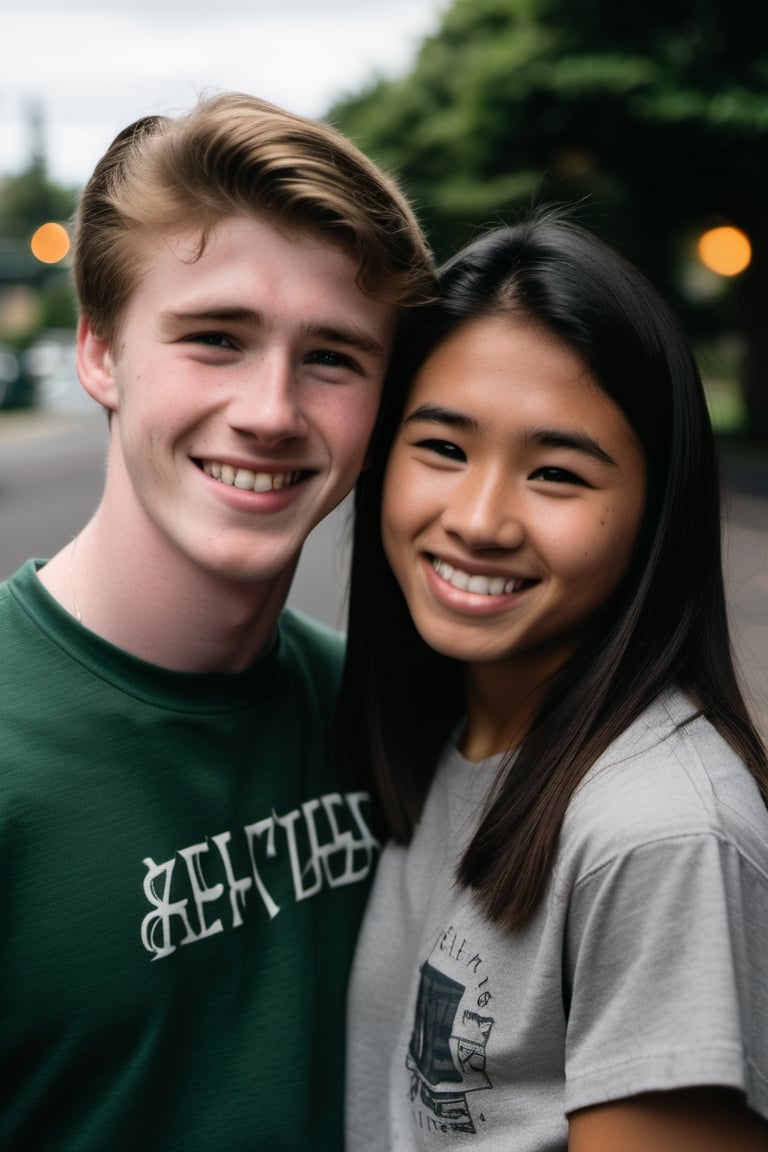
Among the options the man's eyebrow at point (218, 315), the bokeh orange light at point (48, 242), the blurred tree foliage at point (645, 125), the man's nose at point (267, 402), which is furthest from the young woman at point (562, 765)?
the bokeh orange light at point (48, 242)

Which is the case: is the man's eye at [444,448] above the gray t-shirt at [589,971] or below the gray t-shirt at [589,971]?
above

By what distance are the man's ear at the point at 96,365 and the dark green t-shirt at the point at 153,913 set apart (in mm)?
357

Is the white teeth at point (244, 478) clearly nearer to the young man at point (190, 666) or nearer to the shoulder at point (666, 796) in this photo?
the young man at point (190, 666)

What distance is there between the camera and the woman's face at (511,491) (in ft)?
6.31

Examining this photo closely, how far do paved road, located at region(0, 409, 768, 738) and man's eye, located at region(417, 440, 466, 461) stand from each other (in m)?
0.69

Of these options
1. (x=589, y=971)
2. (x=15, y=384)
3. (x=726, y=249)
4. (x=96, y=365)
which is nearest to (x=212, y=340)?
(x=96, y=365)

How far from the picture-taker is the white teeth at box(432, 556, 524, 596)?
199cm

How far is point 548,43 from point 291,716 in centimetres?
1583

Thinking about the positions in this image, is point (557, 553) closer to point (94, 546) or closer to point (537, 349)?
point (537, 349)

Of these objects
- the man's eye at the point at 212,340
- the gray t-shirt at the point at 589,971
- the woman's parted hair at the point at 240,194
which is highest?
the woman's parted hair at the point at 240,194

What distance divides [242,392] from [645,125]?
15.1m

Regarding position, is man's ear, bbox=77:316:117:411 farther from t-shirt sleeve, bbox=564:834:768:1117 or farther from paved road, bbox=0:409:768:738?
t-shirt sleeve, bbox=564:834:768:1117

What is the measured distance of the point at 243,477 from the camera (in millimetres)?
2029

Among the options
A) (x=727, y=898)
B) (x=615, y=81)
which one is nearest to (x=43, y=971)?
(x=727, y=898)
